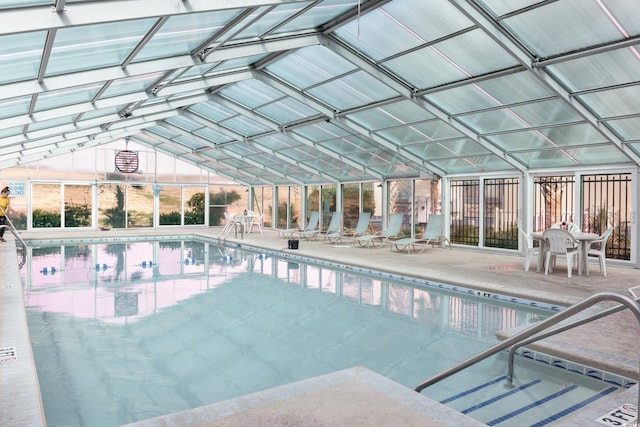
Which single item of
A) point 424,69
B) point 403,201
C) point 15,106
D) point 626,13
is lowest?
point 403,201

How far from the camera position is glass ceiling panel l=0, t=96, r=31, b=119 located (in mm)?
6676

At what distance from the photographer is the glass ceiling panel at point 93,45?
4.86 metres

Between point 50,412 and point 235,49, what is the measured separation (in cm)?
620

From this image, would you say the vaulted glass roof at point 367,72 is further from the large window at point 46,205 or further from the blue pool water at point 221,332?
the large window at point 46,205

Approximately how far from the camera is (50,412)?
3.26 meters

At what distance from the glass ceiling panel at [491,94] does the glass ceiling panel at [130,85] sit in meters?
5.26

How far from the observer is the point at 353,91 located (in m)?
9.79

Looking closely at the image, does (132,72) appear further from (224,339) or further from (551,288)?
(551,288)

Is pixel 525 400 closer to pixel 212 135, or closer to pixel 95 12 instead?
pixel 95 12

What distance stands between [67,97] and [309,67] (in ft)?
14.6

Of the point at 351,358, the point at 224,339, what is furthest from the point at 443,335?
the point at 224,339

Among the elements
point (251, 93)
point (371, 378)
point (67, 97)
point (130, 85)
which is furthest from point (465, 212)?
point (371, 378)

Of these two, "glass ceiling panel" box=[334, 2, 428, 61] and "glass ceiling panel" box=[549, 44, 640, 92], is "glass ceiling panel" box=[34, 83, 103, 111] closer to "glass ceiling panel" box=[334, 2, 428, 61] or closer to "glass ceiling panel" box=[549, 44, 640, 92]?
"glass ceiling panel" box=[334, 2, 428, 61]

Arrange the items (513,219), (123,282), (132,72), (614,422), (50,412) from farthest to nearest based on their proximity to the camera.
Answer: (513,219), (123,282), (132,72), (50,412), (614,422)
